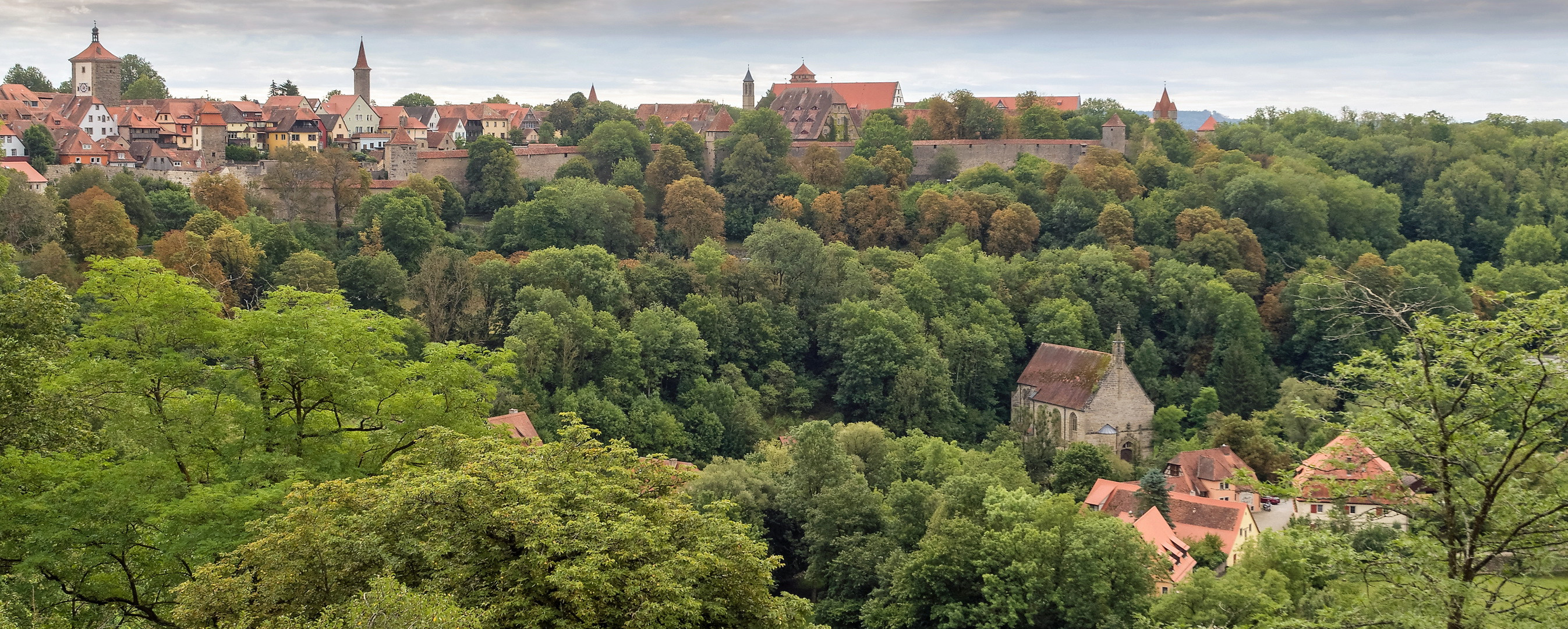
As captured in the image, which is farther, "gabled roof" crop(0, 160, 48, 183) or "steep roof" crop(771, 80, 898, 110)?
"steep roof" crop(771, 80, 898, 110)

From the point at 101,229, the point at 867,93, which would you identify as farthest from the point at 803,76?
the point at 101,229

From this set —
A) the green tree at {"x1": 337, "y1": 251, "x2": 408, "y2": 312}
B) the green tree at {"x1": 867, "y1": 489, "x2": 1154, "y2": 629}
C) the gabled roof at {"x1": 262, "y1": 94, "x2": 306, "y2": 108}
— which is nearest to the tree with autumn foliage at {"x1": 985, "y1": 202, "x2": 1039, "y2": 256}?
the green tree at {"x1": 337, "y1": 251, "x2": 408, "y2": 312}

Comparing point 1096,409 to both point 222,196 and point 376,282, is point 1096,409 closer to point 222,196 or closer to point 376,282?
point 376,282

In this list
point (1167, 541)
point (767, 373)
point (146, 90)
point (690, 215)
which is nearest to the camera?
point (1167, 541)

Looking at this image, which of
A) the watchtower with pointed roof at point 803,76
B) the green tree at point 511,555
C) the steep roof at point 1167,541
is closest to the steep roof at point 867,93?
the watchtower with pointed roof at point 803,76

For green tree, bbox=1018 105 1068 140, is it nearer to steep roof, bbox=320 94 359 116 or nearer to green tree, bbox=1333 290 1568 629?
steep roof, bbox=320 94 359 116

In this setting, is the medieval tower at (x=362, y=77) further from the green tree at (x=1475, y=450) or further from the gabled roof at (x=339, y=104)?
the green tree at (x=1475, y=450)
